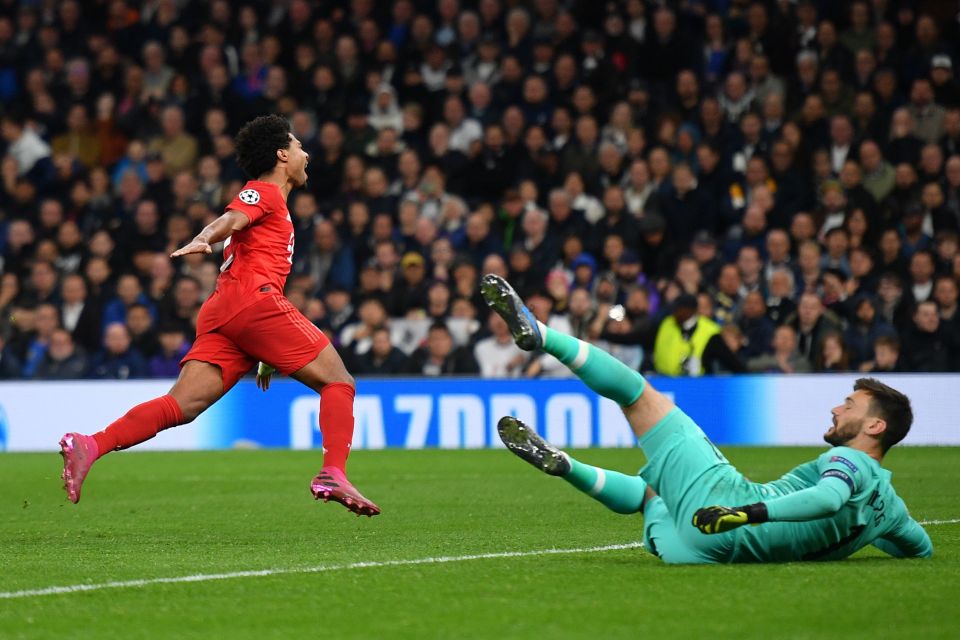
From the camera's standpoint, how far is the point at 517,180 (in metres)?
17.4

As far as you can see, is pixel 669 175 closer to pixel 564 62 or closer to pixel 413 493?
pixel 564 62

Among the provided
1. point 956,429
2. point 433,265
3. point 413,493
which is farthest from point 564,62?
point 413,493

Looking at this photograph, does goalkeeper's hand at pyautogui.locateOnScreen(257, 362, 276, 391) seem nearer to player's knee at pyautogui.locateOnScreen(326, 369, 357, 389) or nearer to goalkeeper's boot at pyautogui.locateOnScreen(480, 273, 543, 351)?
player's knee at pyautogui.locateOnScreen(326, 369, 357, 389)

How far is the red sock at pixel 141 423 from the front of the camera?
7199 mm

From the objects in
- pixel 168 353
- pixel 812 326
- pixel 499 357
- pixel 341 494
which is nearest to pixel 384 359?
pixel 499 357

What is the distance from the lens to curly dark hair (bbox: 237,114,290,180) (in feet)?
25.1

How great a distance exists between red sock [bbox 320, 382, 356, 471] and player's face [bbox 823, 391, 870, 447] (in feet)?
8.03

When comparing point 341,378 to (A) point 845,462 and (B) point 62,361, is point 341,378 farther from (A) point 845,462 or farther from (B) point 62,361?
(B) point 62,361

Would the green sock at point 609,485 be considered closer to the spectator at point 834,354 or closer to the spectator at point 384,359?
the spectator at point 834,354

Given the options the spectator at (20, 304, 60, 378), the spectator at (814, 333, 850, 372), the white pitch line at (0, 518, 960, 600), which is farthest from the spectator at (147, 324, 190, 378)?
the white pitch line at (0, 518, 960, 600)

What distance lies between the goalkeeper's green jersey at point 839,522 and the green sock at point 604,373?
606 mm

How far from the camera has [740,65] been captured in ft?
56.9

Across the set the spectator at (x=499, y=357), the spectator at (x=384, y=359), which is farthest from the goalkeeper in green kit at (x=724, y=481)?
the spectator at (x=384, y=359)

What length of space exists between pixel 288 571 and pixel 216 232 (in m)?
1.74
